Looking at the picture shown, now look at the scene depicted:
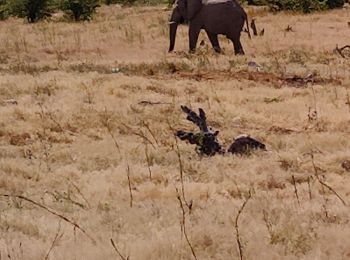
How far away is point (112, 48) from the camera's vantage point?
18422mm

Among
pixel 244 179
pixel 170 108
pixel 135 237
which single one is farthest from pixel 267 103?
pixel 135 237

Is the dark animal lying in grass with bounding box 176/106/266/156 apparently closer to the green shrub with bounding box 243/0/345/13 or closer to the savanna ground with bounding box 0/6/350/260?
the savanna ground with bounding box 0/6/350/260

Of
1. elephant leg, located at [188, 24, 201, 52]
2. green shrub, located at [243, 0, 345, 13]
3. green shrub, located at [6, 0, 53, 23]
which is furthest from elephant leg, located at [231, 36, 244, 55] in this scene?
green shrub, located at [6, 0, 53, 23]

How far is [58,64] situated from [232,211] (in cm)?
982

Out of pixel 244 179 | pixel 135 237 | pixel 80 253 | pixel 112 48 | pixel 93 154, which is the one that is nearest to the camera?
pixel 80 253

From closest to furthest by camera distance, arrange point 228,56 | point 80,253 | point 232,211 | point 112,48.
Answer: point 80,253, point 232,211, point 228,56, point 112,48

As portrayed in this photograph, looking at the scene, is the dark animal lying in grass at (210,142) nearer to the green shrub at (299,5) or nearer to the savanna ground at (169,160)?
the savanna ground at (169,160)

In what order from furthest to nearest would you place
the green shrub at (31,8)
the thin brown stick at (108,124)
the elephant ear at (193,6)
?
the green shrub at (31,8), the elephant ear at (193,6), the thin brown stick at (108,124)

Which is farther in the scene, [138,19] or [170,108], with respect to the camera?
[138,19]

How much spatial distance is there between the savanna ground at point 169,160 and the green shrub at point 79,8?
12634mm

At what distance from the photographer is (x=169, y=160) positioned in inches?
286

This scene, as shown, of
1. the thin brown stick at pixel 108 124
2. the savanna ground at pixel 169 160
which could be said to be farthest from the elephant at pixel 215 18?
the thin brown stick at pixel 108 124

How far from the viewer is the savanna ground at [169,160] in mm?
4676

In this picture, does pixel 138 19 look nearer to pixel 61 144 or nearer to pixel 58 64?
pixel 58 64
